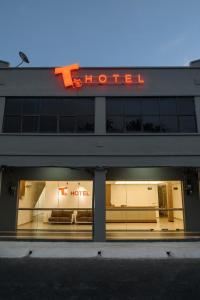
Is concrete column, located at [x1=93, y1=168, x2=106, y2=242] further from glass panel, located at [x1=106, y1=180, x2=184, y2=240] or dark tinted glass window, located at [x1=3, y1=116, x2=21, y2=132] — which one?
dark tinted glass window, located at [x1=3, y1=116, x2=21, y2=132]

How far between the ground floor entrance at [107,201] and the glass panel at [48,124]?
2576 millimetres

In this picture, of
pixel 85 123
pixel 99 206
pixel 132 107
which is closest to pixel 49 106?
pixel 85 123

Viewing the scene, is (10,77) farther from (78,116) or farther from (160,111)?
(160,111)

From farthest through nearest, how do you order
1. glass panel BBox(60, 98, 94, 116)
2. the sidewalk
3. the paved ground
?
glass panel BBox(60, 98, 94, 116) < the sidewalk < the paved ground

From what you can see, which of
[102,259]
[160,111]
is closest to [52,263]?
[102,259]

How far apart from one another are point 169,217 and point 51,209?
23.9ft

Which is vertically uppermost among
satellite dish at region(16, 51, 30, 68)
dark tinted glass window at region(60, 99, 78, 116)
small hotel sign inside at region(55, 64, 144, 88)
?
satellite dish at region(16, 51, 30, 68)

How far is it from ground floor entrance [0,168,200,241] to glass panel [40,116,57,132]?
8.45ft

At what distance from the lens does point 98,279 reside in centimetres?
895

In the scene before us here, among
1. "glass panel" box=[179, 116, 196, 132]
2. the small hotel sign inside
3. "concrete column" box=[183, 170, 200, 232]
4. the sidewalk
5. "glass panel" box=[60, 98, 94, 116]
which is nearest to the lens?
the sidewalk

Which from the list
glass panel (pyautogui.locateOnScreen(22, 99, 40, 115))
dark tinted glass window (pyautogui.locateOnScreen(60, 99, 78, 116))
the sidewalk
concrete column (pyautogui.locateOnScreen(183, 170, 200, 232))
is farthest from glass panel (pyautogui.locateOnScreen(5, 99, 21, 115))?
concrete column (pyautogui.locateOnScreen(183, 170, 200, 232))

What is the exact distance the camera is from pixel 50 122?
1708cm

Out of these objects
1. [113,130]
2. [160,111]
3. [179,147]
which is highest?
[160,111]

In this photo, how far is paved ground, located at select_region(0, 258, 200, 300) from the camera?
7602 mm
